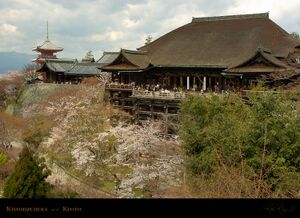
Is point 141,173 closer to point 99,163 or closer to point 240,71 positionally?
point 99,163

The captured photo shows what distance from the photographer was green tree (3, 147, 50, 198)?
1145 cm

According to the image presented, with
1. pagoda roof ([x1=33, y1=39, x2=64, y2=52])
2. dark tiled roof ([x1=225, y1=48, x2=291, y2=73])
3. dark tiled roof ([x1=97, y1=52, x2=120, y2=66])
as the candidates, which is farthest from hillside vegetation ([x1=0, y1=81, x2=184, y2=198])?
pagoda roof ([x1=33, y1=39, x2=64, y2=52])

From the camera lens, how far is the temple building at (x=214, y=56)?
70.6 ft

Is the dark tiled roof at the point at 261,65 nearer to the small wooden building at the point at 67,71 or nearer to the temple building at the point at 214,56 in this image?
the temple building at the point at 214,56

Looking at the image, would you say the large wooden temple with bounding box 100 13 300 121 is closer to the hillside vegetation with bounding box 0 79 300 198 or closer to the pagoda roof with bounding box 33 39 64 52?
the hillside vegetation with bounding box 0 79 300 198

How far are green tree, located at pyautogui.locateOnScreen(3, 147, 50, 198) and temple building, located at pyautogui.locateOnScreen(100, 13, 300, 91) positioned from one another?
12.4 meters

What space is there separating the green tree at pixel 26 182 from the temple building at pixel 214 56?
12.4 meters

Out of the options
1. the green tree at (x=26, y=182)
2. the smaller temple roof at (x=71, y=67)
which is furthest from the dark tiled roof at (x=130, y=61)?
the green tree at (x=26, y=182)

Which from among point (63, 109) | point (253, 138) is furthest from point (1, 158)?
point (253, 138)

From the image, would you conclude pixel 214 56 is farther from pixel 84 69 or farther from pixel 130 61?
pixel 84 69

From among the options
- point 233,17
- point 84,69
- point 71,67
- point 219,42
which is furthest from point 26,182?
point 71,67

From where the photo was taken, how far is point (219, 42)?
26094 mm

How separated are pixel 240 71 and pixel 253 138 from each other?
10862 millimetres
